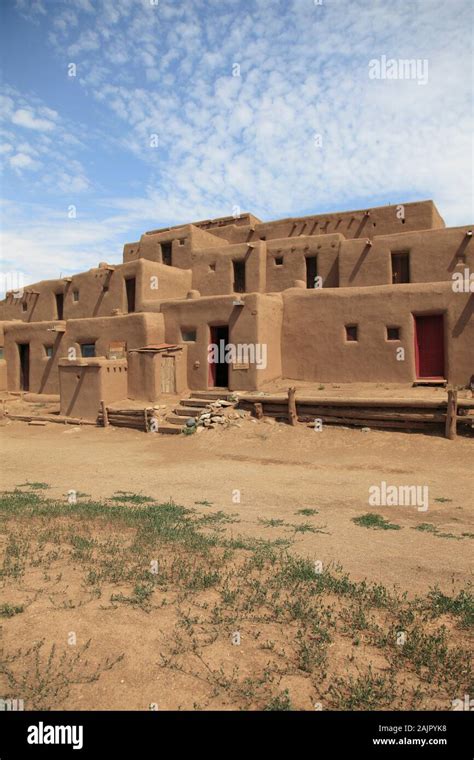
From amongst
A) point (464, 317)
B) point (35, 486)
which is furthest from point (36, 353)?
point (464, 317)

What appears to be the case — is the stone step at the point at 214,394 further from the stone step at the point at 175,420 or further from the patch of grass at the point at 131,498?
the patch of grass at the point at 131,498

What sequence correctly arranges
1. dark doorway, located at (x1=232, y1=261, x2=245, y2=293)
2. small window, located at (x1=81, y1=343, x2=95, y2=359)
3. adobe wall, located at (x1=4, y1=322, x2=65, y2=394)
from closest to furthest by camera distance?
1. small window, located at (x1=81, y1=343, x2=95, y2=359)
2. dark doorway, located at (x1=232, y1=261, x2=245, y2=293)
3. adobe wall, located at (x1=4, y1=322, x2=65, y2=394)

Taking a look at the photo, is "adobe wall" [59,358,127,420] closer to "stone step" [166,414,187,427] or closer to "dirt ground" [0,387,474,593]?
"dirt ground" [0,387,474,593]

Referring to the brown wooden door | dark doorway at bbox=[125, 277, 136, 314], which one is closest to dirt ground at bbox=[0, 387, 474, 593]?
the brown wooden door

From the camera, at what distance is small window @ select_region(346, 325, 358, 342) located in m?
19.5

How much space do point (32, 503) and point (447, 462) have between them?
Result: 967 cm

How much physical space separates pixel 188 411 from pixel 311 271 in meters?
10.3

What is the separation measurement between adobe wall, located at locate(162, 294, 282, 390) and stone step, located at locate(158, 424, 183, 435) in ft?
11.0

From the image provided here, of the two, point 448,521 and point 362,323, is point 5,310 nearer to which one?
point 362,323

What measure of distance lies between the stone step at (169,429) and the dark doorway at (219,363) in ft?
12.3

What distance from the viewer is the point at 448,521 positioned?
8.14 metres

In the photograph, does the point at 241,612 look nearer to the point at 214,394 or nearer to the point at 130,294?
the point at 214,394
